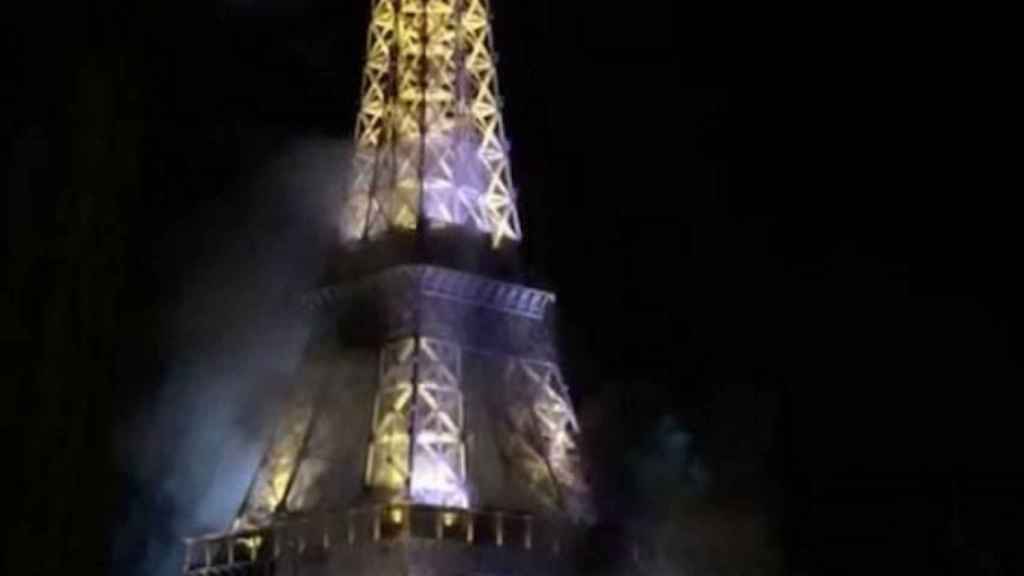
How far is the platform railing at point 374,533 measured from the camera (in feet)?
145

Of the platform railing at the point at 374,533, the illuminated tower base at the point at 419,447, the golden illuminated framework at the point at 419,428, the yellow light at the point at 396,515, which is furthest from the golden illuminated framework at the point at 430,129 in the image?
the yellow light at the point at 396,515

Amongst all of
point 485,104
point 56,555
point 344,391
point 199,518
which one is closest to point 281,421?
point 344,391

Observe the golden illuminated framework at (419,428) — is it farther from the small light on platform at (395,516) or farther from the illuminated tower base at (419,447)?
the small light on platform at (395,516)

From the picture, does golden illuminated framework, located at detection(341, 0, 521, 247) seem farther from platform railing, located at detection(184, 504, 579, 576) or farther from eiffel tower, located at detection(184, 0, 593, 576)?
platform railing, located at detection(184, 504, 579, 576)

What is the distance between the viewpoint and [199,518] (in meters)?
52.5

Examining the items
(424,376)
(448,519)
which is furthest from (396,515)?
(424,376)

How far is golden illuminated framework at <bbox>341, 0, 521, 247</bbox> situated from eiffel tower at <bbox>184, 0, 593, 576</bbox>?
1.9 inches

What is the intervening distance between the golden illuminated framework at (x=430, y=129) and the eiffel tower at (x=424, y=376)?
0.16 ft

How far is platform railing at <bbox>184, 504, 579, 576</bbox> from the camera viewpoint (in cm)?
4412

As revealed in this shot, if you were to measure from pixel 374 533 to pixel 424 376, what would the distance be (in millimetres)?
4482

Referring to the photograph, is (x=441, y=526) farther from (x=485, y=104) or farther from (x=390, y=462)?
(x=485, y=104)

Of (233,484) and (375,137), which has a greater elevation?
(375,137)

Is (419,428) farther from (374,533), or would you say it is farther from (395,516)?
(374,533)

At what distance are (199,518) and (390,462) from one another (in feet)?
29.5
